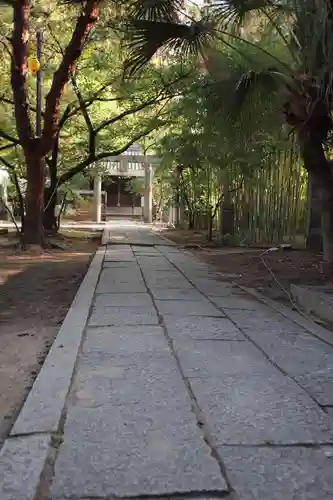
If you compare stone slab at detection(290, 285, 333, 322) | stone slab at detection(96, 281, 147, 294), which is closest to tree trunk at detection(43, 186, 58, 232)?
stone slab at detection(96, 281, 147, 294)

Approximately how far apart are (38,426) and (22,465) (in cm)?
36

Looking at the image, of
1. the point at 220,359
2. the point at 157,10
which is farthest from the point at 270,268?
the point at 220,359

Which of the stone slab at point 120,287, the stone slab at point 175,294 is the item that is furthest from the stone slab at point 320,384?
the stone slab at point 120,287

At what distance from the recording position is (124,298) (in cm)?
569

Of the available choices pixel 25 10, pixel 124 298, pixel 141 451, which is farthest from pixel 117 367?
pixel 25 10

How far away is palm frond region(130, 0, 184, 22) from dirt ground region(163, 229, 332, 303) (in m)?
3.42

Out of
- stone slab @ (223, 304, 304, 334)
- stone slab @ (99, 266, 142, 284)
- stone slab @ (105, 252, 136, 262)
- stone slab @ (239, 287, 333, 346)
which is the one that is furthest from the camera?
stone slab @ (105, 252, 136, 262)

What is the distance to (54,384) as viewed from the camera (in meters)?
2.98

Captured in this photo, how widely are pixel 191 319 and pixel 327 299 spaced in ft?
4.25

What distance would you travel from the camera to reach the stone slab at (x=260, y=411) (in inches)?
93.0

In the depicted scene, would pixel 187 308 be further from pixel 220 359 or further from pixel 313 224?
pixel 313 224

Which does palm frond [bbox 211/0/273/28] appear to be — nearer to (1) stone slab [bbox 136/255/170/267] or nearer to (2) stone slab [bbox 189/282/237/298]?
(2) stone slab [bbox 189/282/237/298]

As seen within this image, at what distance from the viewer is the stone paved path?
1969 millimetres

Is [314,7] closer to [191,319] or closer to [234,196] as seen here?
[191,319]
